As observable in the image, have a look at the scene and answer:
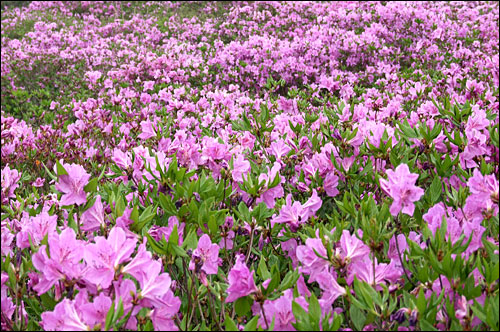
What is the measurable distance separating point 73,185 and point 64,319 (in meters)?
0.72

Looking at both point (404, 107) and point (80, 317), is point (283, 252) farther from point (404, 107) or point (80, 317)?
point (404, 107)

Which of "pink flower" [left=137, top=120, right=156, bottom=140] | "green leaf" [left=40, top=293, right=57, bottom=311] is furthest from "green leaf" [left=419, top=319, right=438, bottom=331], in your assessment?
"pink flower" [left=137, top=120, right=156, bottom=140]

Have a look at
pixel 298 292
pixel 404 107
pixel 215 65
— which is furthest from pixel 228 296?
pixel 215 65

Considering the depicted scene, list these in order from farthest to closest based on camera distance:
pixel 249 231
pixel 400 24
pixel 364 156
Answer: pixel 400 24, pixel 364 156, pixel 249 231

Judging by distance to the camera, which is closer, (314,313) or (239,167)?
(314,313)

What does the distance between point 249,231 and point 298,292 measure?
1.84ft

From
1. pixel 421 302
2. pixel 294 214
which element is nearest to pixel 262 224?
pixel 294 214

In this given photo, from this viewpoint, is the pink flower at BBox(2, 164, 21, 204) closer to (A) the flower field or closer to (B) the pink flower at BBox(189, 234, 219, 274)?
(A) the flower field

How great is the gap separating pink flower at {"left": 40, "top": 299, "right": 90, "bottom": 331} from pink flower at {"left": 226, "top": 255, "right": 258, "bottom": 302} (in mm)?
534

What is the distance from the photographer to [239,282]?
1.65 metres

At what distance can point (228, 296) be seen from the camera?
5.48 ft

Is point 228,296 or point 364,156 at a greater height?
point 228,296

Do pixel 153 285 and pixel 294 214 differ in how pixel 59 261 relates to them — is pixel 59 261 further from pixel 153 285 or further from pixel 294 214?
pixel 294 214

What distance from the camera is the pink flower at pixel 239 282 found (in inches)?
64.2
